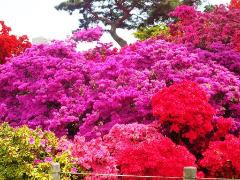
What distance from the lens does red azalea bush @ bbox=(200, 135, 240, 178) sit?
406 inches

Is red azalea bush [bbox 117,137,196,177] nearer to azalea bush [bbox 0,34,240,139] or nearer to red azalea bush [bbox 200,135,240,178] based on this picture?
red azalea bush [bbox 200,135,240,178]

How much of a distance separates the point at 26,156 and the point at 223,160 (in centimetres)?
355

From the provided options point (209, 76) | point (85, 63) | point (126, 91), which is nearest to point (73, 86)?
point (85, 63)

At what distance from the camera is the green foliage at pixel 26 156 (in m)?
9.86

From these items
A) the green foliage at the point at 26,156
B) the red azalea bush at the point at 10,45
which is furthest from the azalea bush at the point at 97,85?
the red azalea bush at the point at 10,45

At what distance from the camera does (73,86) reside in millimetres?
14312

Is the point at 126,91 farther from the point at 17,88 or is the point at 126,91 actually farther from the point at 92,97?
the point at 17,88

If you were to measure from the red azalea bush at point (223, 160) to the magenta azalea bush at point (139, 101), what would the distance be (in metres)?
0.02

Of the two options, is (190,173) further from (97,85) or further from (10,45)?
(10,45)

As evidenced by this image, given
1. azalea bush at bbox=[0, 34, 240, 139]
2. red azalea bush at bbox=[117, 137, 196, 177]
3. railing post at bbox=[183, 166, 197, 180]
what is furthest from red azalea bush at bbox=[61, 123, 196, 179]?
railing post at bbox=[183, 166, 197, 180]

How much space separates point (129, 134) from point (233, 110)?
294 centimetres

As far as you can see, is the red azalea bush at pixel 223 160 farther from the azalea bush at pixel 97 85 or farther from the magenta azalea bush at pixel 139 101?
the azalea bush at pixel 97 85

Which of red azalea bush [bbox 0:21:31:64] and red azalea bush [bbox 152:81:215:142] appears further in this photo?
red azalea bush [bbox 0:21:31:64]

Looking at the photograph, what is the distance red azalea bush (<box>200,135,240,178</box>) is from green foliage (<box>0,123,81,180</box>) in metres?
2.52
